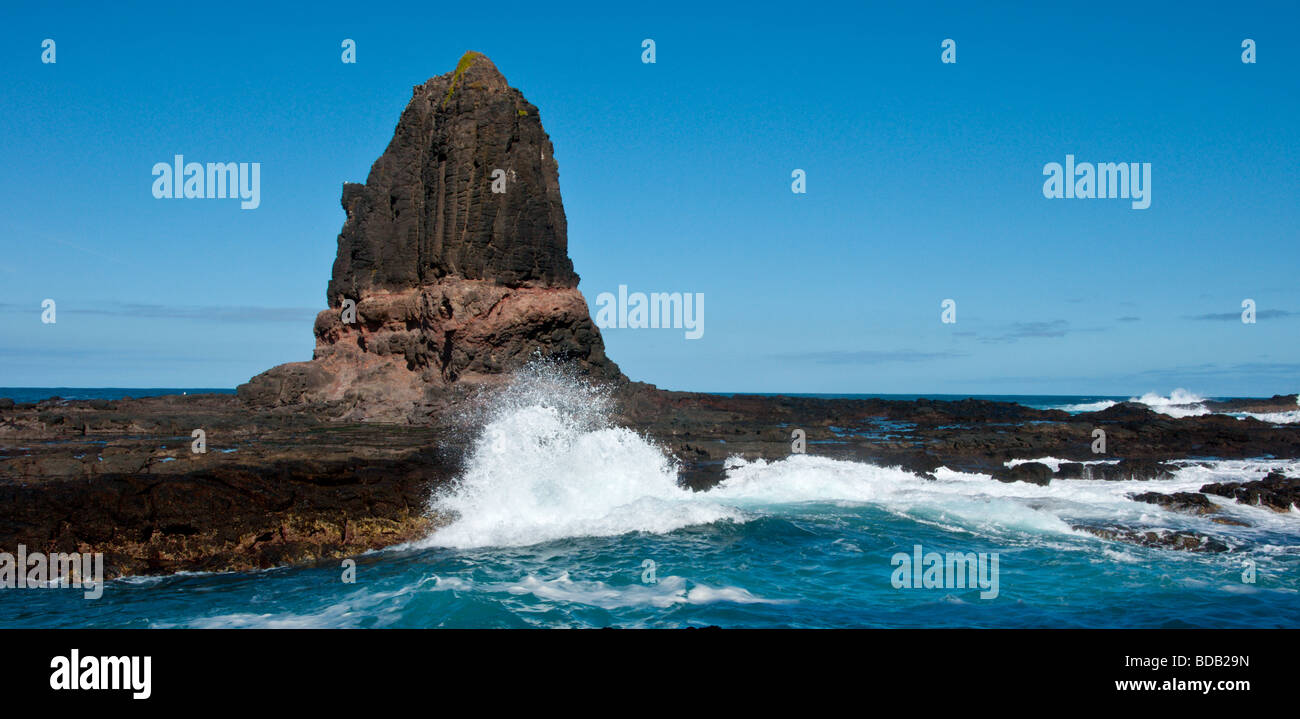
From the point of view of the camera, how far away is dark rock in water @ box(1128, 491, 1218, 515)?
50.7ft

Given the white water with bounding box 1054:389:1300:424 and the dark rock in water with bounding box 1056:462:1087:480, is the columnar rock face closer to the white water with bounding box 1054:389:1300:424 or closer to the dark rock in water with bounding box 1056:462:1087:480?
the dark rock in water with bounding box 1056:462:1087:480

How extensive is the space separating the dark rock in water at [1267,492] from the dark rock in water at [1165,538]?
4.10 metres

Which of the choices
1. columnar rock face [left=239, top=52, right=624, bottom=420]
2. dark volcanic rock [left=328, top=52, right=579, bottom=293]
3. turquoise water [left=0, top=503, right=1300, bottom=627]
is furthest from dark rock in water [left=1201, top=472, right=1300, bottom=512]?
dark volcanic rock [left=328, top=52, right=579, bottom=293]

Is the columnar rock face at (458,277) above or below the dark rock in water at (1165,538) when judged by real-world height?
above

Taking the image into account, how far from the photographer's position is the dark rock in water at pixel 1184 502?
608 inches

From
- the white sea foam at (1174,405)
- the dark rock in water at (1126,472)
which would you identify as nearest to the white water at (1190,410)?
the white sea foam at (1174,405)

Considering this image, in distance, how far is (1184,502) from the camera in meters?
15.8

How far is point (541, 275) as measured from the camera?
1326 inches

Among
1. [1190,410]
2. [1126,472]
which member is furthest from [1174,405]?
[1126,472]

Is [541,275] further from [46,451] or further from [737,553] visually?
[737,553]

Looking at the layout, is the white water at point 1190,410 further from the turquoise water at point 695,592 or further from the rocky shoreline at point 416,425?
the turquoise water at point 695,592

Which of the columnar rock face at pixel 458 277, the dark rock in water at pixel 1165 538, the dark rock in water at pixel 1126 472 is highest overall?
the columnar rock face at pixel 458 277

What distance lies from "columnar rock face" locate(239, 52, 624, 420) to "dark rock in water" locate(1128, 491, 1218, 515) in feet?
70.4
